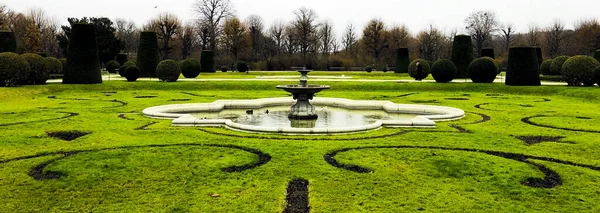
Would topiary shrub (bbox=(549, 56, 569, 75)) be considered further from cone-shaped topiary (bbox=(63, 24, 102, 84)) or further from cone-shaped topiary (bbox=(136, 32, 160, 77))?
cone-shaped topiary (bbox=(63, 24, 102, 84))

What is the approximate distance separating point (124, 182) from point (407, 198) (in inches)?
162

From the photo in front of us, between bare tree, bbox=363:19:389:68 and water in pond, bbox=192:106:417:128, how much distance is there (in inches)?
1982

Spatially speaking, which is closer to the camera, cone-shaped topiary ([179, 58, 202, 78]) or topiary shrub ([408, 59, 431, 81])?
topiary shrub ([408, 59, 431, 81])

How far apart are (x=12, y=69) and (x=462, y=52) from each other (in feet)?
97.9

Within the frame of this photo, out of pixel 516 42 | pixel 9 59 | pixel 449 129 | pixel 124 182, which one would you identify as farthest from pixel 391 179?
pixel 516 42

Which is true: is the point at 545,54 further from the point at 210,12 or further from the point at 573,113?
the point at 573,113

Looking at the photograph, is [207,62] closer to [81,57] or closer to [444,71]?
[81,57]

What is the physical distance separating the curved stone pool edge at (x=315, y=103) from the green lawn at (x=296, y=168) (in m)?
0.44

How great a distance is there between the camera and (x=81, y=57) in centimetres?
2919

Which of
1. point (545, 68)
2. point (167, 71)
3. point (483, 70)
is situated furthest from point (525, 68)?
point (167, 71)

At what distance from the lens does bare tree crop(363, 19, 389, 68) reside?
2711 inches

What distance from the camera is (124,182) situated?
720 cm

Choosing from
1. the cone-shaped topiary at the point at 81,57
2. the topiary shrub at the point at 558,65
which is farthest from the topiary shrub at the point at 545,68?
the cone-shaped topiary at the point at 81,57

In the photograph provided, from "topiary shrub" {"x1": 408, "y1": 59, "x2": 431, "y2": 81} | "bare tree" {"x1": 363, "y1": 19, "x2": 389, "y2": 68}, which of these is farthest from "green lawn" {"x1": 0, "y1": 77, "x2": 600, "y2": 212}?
"bare tree" {"x1": 363, "y1": 19, "x2": 389, "y2": 68}
